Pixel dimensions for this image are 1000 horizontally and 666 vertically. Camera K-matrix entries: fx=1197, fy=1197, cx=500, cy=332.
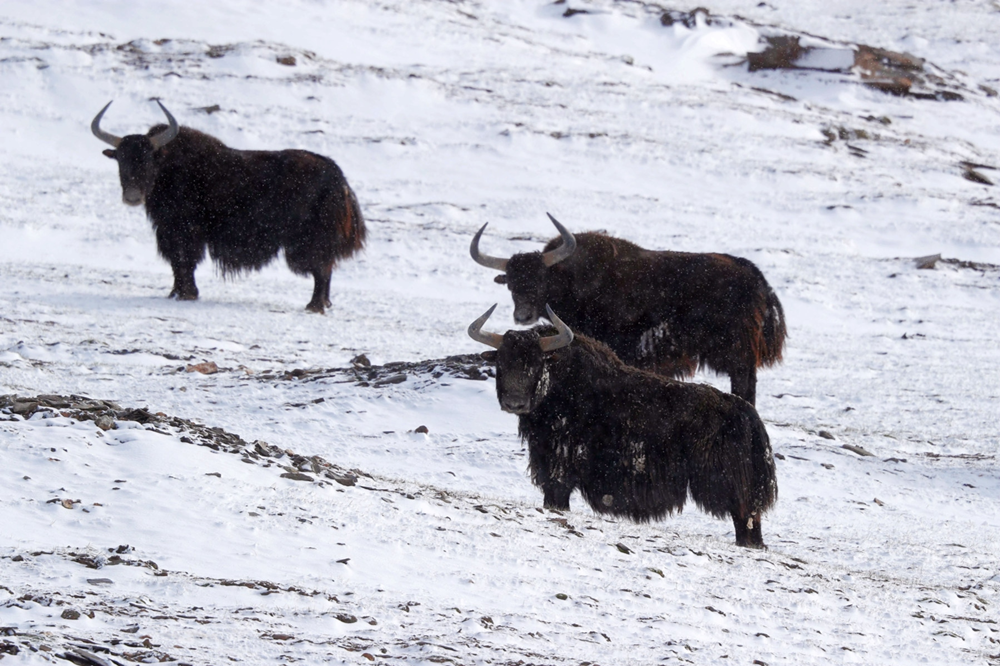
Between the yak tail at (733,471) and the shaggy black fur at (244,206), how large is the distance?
661 cm

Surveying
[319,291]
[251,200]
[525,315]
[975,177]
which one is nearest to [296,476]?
[525,315]

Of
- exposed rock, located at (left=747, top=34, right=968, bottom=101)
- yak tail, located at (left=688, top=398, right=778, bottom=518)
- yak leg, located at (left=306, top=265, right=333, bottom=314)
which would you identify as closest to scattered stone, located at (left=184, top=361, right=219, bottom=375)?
yak leg, located at (left=306, top=265, right=333, bottom=314)

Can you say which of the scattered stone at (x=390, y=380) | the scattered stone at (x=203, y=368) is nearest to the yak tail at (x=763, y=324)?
the scattered stone at (x=390, y=380)

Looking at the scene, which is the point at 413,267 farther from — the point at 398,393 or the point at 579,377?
the point at 579,377

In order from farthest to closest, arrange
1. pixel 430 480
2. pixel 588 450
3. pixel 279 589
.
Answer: pixel 430 480, pixel 588 450, pixel 279 589

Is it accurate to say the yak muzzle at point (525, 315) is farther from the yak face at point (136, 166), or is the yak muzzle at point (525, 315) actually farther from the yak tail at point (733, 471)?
the yak face at point (136, 166)

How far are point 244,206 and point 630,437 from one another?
22.8ft

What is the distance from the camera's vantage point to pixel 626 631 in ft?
13.9

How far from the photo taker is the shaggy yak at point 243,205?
12.1 m

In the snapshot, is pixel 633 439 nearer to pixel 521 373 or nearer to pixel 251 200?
pixel 521 373

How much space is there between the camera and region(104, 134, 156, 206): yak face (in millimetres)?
11820

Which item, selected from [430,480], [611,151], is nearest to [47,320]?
[430,480]

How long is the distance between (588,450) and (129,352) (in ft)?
15.0

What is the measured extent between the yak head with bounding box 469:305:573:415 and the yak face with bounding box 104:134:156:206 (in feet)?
22.0
